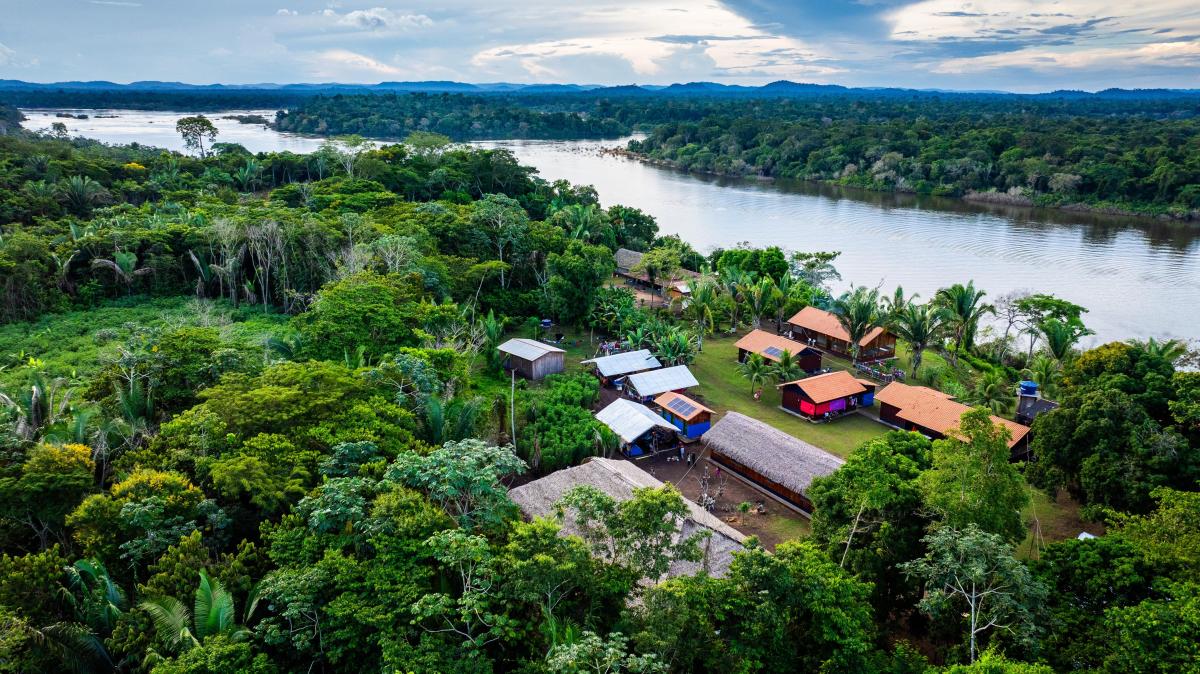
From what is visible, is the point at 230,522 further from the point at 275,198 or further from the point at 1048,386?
the point at 275,198

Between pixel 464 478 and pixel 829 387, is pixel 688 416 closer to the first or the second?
pixel 829 387

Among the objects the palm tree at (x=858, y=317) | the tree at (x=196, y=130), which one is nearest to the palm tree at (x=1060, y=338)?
the palm tree at (x=858, y=317)

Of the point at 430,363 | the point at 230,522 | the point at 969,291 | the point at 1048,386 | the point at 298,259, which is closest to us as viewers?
the point at 230,522

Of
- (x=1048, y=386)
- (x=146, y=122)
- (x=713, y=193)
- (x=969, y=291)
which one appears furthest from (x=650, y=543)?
(x=146, y=122)

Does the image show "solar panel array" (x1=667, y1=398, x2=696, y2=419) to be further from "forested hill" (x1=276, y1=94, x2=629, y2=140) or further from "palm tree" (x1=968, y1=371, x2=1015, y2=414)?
"forested hill" (x1=276, y1=94, x2=629, y2=140)

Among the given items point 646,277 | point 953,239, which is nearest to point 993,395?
point 646,277

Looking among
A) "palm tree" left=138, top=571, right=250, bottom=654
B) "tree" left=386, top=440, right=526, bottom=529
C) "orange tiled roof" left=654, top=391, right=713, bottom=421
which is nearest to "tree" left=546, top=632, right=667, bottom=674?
"tree" left=386, top=440, right=526, bottom=529
